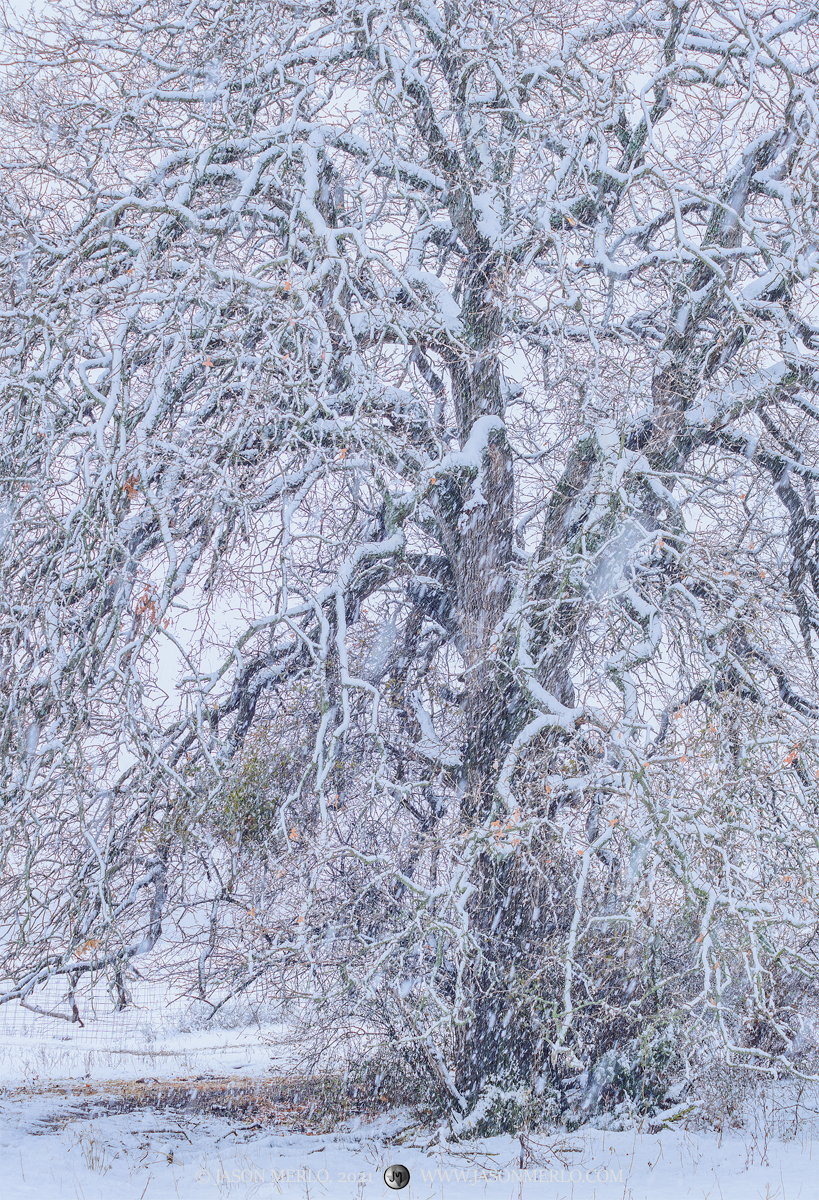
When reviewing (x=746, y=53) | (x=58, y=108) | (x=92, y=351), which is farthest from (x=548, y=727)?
(x=58, y=108)

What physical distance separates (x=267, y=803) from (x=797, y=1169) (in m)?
4.03

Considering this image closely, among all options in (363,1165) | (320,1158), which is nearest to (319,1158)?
(320,1158)

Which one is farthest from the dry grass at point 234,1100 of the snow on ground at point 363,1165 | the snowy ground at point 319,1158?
the snow on ground at point 363,1165

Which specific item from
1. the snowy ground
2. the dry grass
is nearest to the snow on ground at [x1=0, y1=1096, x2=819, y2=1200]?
the snowy ground

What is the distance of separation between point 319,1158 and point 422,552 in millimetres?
4586

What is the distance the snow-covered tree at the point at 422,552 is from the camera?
17.9 feet

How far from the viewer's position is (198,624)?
6508 mm

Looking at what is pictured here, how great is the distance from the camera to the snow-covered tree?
5.45 m

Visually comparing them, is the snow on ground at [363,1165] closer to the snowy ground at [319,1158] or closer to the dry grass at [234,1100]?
the snowy ground at [319,1158]

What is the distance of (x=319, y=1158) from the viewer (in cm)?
606

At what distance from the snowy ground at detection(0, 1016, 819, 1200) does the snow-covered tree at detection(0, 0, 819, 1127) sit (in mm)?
525

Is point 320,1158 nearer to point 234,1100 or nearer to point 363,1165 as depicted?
point 363,1165

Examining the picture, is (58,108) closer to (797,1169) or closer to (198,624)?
(198,624)

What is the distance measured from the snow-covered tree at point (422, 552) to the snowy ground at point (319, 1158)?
53 cm
